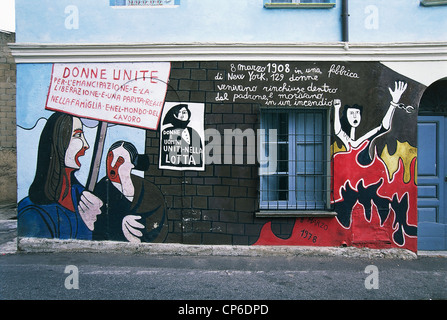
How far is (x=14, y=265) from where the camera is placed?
4.94 metres

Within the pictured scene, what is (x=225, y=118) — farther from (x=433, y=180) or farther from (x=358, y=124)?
(x=433, y=180)

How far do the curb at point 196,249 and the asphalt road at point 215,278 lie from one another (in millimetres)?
106

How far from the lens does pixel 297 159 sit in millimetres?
5539

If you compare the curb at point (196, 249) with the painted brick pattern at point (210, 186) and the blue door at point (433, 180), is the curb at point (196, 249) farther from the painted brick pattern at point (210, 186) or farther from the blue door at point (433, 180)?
the blue door at point (433, 180)

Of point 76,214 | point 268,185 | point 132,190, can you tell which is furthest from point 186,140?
point 76,214

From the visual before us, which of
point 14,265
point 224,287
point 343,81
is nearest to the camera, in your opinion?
point 224,287

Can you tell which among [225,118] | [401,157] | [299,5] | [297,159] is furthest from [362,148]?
[299,5]

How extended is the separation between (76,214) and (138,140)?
1.67m

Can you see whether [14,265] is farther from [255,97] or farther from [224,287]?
[255,97]

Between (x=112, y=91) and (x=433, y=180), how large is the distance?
5849mm

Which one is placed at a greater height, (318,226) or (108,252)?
(318,226)

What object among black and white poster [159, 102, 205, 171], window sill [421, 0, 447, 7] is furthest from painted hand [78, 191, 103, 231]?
window sill [421, 0, 447, 7]

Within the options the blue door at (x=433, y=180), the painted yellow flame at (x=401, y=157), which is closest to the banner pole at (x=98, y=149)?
the painted yellow flame at (x=401, y=157)

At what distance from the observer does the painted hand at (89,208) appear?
553cm
